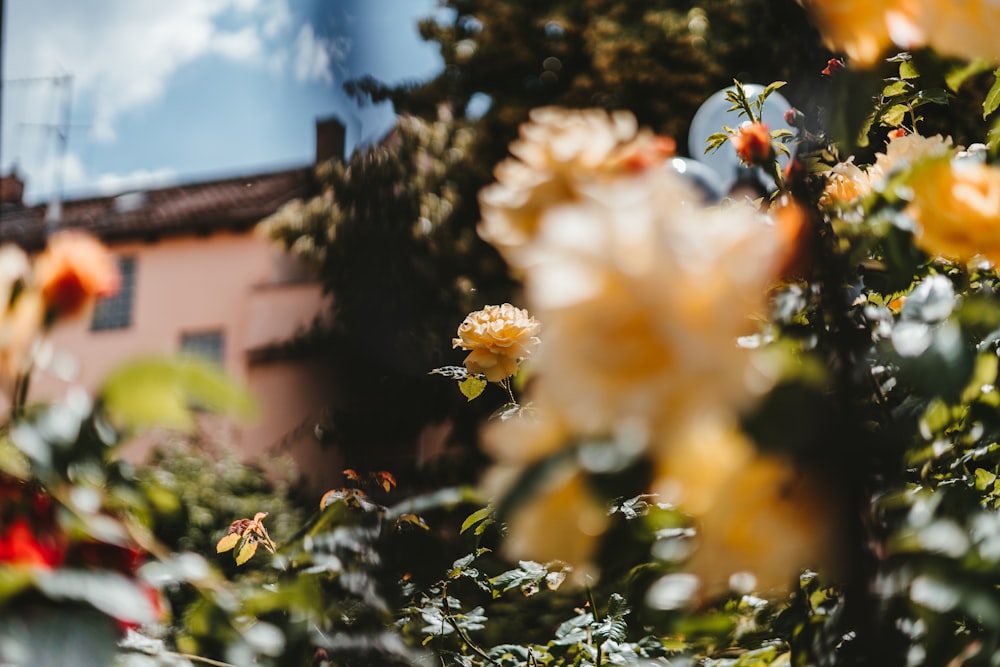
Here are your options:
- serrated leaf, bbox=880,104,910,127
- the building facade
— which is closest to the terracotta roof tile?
the building facade

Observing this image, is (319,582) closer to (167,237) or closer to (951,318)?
(951,318)

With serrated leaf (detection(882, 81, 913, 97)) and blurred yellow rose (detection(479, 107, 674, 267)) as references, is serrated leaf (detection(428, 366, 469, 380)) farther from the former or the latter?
blurred yellow rose (detection(479, 107, 674, 267))

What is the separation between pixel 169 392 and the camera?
1.42 feet

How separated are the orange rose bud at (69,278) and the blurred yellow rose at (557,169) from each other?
248 millimetres

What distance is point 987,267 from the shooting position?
846mm

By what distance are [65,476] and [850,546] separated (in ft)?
1.33

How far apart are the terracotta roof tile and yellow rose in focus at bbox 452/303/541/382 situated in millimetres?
9225

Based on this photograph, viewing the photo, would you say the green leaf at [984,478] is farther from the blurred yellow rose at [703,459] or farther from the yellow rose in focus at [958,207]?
the blurred yellow rose at [703,459]

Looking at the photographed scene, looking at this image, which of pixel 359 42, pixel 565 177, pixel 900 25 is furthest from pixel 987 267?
pixel 359 42

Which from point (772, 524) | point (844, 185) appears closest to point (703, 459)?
point (772, 524)

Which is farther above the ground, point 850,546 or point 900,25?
point 900,25

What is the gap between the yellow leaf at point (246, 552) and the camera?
1084mm

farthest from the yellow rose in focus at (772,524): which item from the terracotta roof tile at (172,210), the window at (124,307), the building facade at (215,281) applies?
the window at (124,307)

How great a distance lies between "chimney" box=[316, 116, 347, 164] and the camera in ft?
33.6
